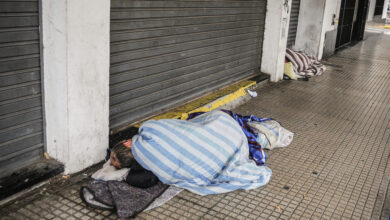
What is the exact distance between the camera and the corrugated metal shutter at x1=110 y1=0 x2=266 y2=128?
14.4ft

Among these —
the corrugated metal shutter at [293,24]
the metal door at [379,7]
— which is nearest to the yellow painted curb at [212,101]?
the corrugated metal shutter at [293,24]

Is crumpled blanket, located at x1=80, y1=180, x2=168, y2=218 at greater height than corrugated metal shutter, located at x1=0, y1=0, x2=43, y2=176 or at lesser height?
lesser

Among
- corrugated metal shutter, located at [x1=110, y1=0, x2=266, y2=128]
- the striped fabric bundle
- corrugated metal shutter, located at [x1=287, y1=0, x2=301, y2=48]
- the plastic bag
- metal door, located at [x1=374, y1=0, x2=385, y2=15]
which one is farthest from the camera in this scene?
metal door, located at [x1=374, y1=0, x2=385, y2=15]

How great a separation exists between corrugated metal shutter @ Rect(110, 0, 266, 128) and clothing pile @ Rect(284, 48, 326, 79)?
4.95 feet

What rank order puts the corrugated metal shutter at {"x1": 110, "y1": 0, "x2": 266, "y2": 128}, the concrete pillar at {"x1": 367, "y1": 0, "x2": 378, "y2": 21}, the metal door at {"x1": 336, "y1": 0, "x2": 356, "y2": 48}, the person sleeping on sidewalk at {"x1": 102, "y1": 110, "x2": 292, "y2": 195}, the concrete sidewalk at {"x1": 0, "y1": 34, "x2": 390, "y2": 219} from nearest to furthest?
the concrete sidewalk at {"x1": 0, "y1": 34, "x2": 390, "y2": 219} < the person sleeping on sidewalk at {"x1": 102, "y1": 110, "x2": 292, "y2": 195} < the corrugated metal shutter at {"x1": 110, "y1": 0, "x2": 266, "y2": 128} < the metal door at {"x1": 336, "y1": 0, "x2": 356, "y2": 48} < the concrete pillar at {"x1": 367, "y1": 0, "x2": 378, "y2": 21}

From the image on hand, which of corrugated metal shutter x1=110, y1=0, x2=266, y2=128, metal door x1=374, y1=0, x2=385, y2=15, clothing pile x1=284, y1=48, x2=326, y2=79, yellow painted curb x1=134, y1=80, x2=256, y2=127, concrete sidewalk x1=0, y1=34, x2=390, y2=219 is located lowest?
concrete sidewalk x1=0, y1=34, x2=390, y2=219

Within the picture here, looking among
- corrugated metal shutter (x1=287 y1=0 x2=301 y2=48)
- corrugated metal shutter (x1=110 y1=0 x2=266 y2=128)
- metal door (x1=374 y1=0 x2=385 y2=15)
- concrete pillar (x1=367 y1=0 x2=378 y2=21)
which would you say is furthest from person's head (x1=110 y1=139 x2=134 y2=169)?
metal door (x1=374 y1=0 x2=385 y2=15)

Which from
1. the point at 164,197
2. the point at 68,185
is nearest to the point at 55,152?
the point at 68,185

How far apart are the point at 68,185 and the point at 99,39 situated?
1309 millimetres

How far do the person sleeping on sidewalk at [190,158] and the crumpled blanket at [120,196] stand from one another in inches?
2.8

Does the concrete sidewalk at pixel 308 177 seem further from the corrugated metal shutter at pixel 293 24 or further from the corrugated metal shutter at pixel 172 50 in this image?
the corrugated metal shutter at pixel 293 24

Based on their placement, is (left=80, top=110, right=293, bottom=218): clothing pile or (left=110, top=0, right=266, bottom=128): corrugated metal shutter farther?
(left=110, top=0, right=266, bottom=128): corrugated metal shutter

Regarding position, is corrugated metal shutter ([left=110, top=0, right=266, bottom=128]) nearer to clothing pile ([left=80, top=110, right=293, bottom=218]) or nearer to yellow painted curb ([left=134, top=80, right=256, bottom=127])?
yellow painted curb ([left=134, top=80, right=256, bottom=127])

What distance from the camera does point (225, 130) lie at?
3.96 metres
